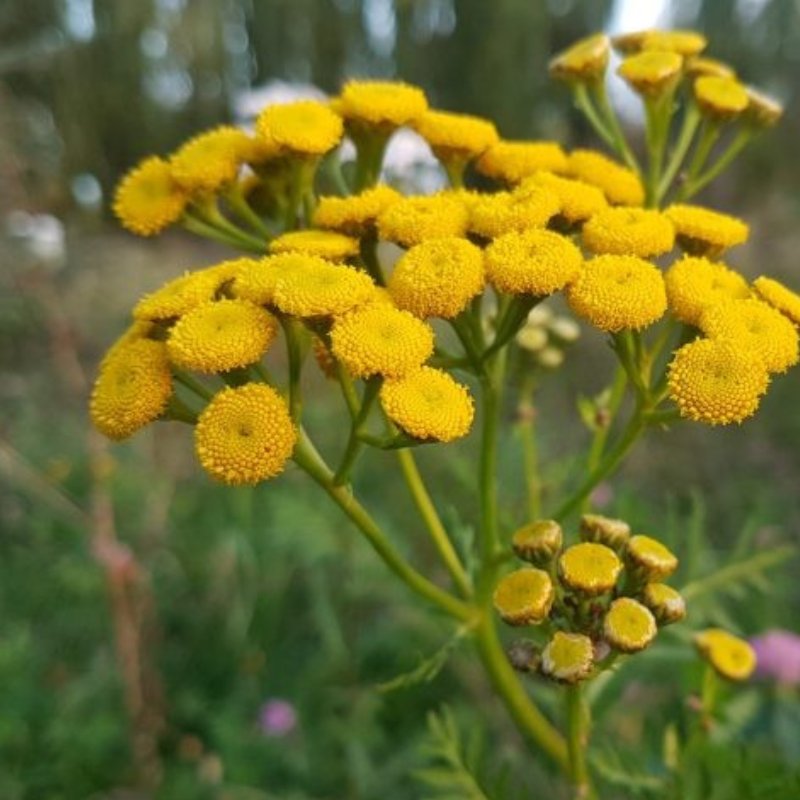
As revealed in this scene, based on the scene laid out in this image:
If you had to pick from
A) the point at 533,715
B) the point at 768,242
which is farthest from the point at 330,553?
the point at 768,242

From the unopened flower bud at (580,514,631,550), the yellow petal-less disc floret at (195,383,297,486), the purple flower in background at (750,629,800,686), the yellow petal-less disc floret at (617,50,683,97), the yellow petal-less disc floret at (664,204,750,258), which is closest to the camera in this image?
the yellow petal-less disc floret at (195,383,297,486)

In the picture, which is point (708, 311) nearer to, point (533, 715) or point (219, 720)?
point (533, 715)

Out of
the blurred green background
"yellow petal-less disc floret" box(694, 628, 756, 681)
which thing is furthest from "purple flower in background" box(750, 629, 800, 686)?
"yellow petal-less disc floret" box(694, 628, 756, 681)

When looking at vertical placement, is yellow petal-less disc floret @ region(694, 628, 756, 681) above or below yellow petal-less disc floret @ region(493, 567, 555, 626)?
below

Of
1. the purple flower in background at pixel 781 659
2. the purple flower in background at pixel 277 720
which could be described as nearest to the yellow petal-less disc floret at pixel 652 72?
the purple flower in background at pixel 781 659

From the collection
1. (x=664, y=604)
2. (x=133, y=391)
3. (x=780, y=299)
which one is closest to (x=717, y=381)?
(x=780, y=299)

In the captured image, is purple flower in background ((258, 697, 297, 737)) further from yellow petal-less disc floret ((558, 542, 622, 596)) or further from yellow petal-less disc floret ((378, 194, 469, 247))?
yellow petal-less disc floret ((378, 194, 469, 247))
